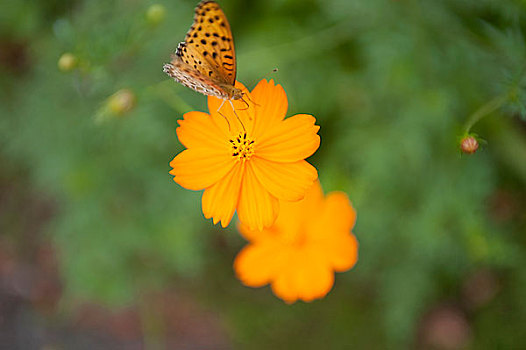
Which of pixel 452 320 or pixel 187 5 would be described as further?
pixel 452 320

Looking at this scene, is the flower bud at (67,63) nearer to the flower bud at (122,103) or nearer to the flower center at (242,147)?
the flower bud at (122,103)

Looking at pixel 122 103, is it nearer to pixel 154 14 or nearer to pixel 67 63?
pixel 67 63

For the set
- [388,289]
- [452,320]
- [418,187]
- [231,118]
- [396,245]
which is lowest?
[452,320]

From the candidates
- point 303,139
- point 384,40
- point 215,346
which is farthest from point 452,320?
point 303,139

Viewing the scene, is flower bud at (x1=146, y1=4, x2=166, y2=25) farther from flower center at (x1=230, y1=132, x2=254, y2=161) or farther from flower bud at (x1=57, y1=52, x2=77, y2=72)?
flower center at (x1=230, y1=132, x2=254, y2=161)

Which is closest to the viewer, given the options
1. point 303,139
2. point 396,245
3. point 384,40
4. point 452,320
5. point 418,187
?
point 303,139

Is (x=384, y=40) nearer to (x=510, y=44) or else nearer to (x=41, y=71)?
(x=510, y=44)

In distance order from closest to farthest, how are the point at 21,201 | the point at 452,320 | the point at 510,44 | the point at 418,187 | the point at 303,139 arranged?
the point at 303,139 < the point at 510,44 < the point at 418,187 < the point at 452,320 < the point at 21,201

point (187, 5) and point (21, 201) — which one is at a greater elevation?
point (187, 5)
